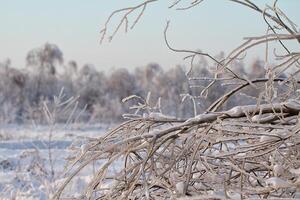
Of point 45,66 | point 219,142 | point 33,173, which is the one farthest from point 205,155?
point 45,66

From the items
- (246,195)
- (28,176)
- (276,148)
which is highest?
(276,148)

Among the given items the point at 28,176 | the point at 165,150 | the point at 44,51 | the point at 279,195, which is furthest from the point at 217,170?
the point at 44,51

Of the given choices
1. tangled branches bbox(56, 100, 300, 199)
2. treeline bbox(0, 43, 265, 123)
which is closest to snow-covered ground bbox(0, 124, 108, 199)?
tangled branches bbox(56, 100, 300, 199)

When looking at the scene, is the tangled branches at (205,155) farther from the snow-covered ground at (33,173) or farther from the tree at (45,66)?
the tree at (45,66)

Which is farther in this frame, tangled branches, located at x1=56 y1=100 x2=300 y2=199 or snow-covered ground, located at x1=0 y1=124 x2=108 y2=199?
snow-covered ground, located at x1=0 y1=124 x2=108 y2=199

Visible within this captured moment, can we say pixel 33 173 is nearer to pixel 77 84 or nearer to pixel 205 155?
pixel 205 155

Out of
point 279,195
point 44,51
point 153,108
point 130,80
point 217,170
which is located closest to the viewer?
point 279,195

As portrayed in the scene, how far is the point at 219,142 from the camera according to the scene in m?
1.96

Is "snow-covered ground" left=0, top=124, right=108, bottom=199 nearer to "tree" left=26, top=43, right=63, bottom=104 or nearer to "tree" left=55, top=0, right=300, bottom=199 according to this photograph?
"tree" left=55, top=0, right=300, bottom=199

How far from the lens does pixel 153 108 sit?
88.7 inches

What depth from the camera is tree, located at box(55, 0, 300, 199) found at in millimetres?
1797

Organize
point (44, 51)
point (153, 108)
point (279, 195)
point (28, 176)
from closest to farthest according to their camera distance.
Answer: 1. point (279, 195)
2. point (153, 108)
3. point (28, 176)
4. point (44, 51)

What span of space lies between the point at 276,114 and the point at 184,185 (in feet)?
1.17

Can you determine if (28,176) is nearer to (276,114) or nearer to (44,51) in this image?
(276,114)
